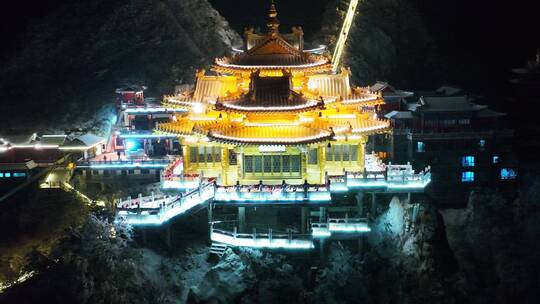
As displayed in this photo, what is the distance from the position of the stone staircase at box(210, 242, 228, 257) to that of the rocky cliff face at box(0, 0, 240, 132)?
2705cm

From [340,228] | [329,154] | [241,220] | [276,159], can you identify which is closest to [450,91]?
[329,154]

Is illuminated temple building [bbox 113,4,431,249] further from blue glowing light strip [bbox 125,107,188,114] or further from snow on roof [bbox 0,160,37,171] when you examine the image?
blue glowing light strip [bbox 125,107,188,114]

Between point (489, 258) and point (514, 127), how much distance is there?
13.9m

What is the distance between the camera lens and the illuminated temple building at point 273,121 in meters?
25.4

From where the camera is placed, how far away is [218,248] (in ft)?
80.6

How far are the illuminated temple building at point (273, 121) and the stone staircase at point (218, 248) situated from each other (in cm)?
278

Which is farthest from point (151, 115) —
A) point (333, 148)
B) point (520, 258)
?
point (520, 258)

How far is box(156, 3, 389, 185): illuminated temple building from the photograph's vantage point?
83.4ft

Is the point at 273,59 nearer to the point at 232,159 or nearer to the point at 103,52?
the point at 232,159

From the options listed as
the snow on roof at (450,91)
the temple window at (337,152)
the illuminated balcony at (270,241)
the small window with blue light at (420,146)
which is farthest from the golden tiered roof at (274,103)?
the snow on roof at (450,91)

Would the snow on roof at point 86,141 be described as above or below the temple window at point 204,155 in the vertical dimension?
above

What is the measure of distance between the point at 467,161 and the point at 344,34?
21.4 metres

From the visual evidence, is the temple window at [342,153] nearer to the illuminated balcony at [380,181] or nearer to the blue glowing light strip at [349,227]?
the illuminated balcony at [380,181]

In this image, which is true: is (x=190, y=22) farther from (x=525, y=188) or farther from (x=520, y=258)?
(x=520, y=258)
